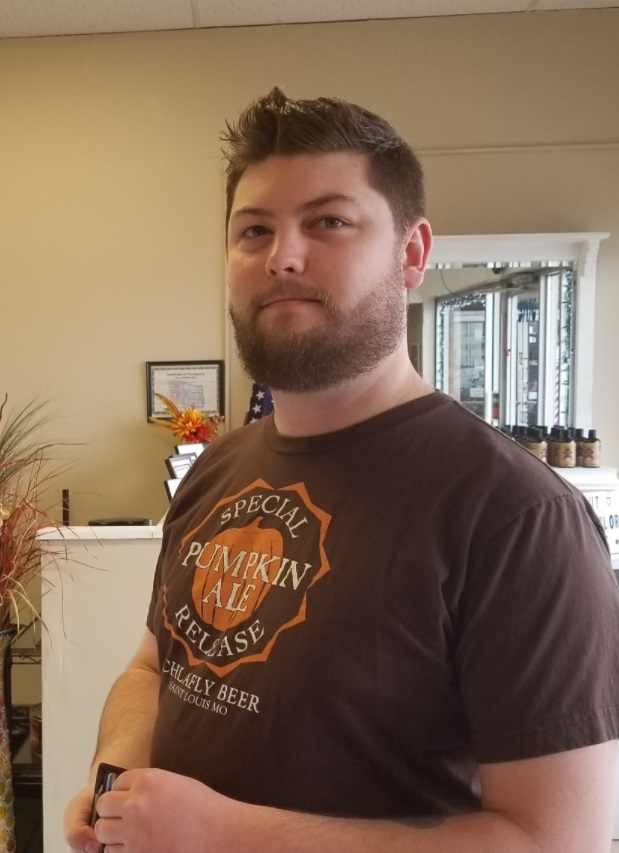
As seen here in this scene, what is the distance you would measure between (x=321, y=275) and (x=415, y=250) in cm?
16

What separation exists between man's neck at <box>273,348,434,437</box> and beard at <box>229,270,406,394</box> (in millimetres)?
17

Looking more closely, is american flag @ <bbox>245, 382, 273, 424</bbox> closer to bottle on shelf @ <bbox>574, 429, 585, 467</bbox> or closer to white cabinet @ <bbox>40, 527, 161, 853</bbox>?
white cabinet @ <bbox>40, 527, 161, 853</bbox>

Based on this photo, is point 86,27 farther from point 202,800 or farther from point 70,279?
point 202,800

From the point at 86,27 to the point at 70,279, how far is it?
0.93 m

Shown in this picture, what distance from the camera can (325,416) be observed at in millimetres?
890

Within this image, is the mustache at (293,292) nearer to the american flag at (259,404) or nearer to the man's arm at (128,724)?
the man's arm at (128,724)

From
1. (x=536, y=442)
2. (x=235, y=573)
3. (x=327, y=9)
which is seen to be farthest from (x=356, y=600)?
(x=327, y=9)

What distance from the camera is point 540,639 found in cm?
63

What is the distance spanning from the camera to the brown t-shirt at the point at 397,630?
25.2 inches

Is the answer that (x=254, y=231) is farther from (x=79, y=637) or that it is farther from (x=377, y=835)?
(x=79, y=637)

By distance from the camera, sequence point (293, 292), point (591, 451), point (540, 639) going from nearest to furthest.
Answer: point (540, 639)
point (293, 292)
point (591, 451)

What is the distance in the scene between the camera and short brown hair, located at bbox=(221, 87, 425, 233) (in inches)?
33.6

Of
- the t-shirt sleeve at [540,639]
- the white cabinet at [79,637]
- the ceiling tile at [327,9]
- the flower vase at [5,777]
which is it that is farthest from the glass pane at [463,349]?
the t-shirt sleeve at [540,639]

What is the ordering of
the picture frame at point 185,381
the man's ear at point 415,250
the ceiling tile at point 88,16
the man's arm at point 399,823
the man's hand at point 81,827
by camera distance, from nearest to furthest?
the man's arm at point 399,823
the man's hand at point 81,827
the man's ear at point 415,250
the ceiling tile at point 88,16
the picture frame at point 185,381
